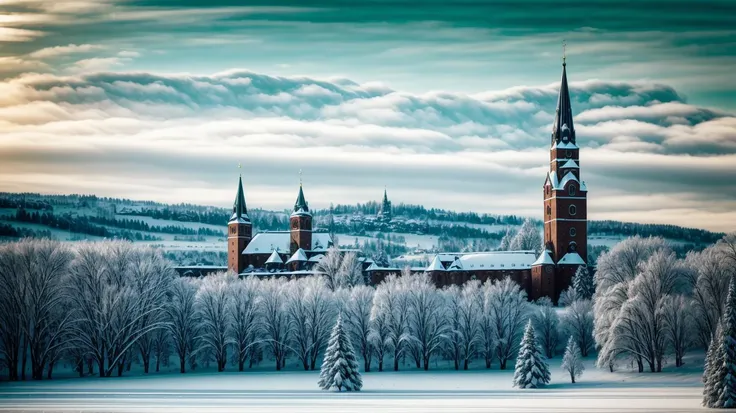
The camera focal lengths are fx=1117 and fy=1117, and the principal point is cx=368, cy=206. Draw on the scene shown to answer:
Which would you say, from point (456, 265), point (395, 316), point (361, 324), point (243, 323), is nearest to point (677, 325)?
point (395, 316)

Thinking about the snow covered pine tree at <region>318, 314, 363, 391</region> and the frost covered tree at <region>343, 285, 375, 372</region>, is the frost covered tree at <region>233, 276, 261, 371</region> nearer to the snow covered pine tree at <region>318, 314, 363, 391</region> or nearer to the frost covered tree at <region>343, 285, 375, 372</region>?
the frost covered tree at <region>343, 285, 375, 372</region>

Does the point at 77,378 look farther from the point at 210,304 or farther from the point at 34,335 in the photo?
the point at 210,304

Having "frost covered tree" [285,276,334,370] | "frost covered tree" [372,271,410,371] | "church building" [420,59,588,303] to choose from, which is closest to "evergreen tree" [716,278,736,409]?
"frost covered tree" [372,271,410,371]

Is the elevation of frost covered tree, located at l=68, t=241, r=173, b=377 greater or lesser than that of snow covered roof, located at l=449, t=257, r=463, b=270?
lesser

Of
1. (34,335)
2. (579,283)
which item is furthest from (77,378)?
(579,283)

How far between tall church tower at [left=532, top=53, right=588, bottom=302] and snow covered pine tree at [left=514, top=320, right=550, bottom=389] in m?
83.8

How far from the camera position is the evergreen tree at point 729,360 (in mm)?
72675

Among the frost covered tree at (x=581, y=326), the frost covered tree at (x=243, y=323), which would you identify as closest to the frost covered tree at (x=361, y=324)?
the frost covered tree at (x=243, y=323)

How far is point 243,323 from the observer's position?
402 feet

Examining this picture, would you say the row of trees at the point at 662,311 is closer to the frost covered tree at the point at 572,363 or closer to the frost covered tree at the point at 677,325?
the frost covered tree at the point at 677,325

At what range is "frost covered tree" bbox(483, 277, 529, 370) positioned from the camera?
4911 inches

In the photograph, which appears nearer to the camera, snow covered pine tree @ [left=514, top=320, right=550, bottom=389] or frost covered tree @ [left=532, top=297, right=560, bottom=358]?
snow covered pine tree @ [left=514, top=320, right=550, bottom=389]

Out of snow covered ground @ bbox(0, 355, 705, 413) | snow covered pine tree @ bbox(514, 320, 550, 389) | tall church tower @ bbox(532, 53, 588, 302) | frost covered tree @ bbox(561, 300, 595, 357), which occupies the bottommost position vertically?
snow covered ground @ bbox(0, 355, 705, 413)

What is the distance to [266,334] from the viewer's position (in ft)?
409
